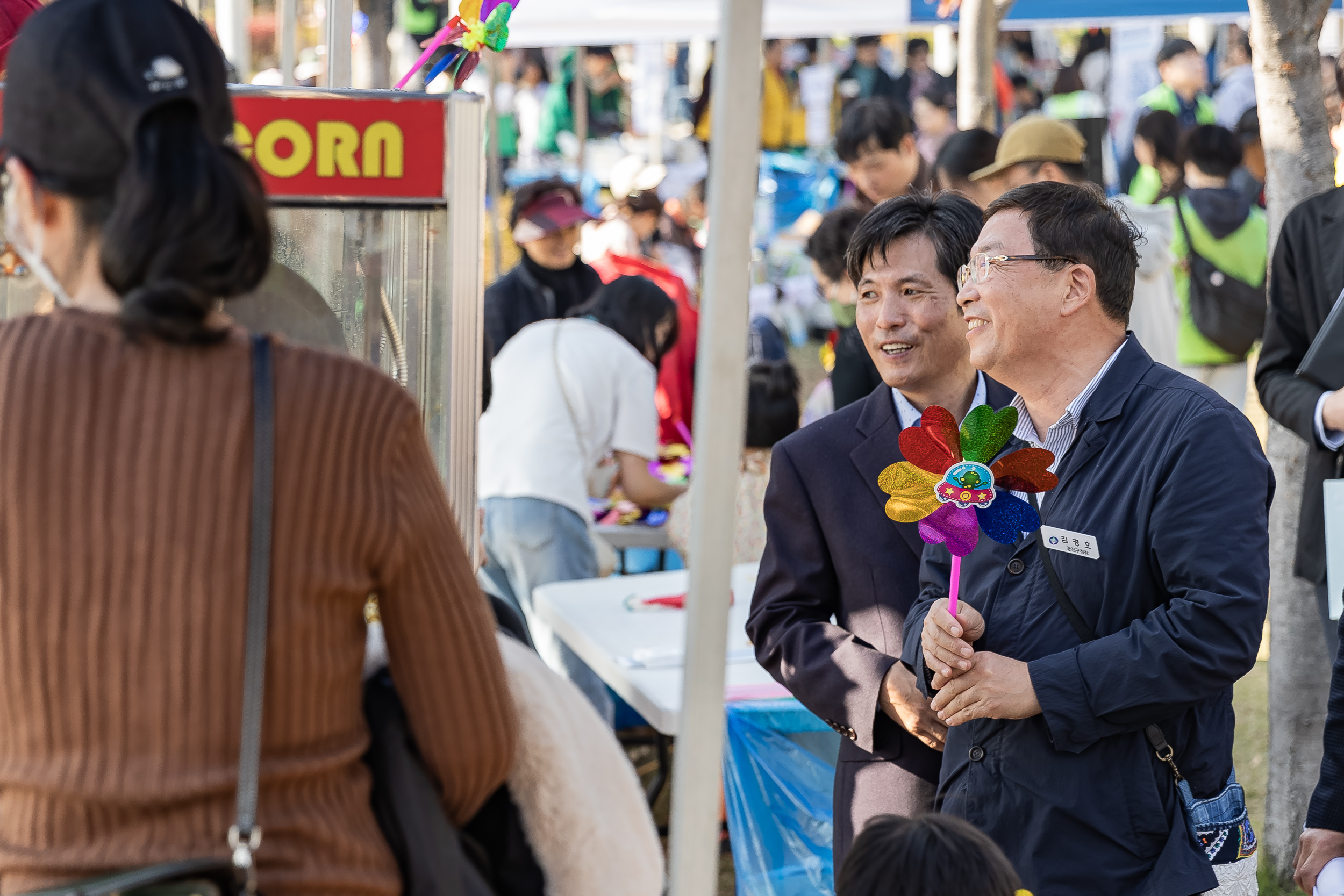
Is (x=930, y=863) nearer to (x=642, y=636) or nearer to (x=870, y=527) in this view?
(x=870, y=527)

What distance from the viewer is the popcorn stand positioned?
181 centimetres

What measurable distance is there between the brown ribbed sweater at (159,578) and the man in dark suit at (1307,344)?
7.47ft

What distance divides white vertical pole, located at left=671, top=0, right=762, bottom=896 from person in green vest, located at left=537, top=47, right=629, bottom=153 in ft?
35.7

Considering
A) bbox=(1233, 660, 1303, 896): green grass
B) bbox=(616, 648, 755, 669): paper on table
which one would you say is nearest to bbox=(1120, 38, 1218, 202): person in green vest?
bbox=(1233, 660, 1303, 896): green grass

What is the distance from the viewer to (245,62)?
5.21 metres

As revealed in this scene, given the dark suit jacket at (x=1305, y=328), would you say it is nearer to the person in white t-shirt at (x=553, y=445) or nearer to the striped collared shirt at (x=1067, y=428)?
the striped collared shirt at (x=1067, y=428)

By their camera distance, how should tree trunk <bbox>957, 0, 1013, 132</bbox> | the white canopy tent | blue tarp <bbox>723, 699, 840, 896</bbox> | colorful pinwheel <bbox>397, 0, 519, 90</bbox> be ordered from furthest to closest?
the white canopy tent → tree trunk <bbox>957, 0, 1013, 132</bbox> → blue tarp <bbox>723, 699, 840, 896</bbox> → colorful pinwheel <bbox>397, 0, 519, 90</bbox>

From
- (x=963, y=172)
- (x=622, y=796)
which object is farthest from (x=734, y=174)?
(x=963, y=172)

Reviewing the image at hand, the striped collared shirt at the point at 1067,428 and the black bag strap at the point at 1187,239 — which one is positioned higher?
the black bag strap at the point at 1187,239

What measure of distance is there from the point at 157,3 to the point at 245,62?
14.5 ft

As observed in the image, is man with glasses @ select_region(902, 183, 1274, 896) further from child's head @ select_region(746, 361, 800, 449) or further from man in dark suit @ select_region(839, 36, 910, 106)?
man in dark suit @ select_region(839, 36, 910, 106)

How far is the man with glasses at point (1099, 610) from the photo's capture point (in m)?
1.73

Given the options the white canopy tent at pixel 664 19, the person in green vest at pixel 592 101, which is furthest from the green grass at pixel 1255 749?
the person in green vest at pixel 592 101

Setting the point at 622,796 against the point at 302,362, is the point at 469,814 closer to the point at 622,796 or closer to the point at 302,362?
the point at 622,796
